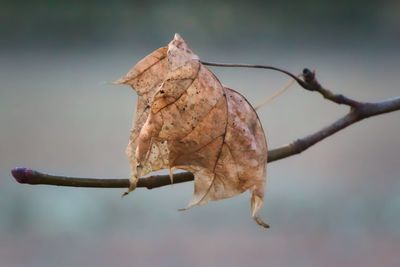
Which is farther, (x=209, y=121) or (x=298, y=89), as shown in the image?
(x=298, y=89)

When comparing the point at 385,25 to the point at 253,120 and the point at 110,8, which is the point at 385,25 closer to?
the point at 110,8

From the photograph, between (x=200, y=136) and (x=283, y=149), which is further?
(x=283, y=149)

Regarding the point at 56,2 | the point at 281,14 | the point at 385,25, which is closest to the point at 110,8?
the point at 56,2
